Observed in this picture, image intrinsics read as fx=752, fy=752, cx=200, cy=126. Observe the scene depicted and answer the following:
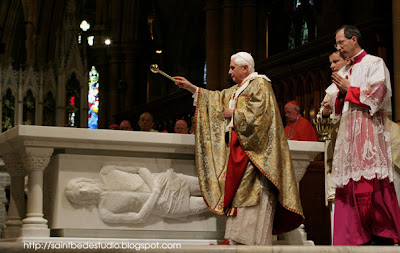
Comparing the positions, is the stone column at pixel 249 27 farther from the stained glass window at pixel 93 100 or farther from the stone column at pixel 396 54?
the stained glass window at pixel 93 100

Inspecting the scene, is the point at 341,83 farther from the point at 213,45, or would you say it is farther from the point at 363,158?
the point at 213,45

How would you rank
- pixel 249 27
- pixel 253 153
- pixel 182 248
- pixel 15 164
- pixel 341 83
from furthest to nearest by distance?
pixel 249 27 < pixel 15 164 < pixel 253 153 < pixel 341 83 < pixel 182 248

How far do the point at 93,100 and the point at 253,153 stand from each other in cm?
1661

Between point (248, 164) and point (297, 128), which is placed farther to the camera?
point (297, 128)

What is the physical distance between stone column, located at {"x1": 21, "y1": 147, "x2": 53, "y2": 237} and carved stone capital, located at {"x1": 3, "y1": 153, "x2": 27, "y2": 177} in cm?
41

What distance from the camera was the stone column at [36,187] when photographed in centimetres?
553

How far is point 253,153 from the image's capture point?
5617mm

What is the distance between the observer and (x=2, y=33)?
19.8 m

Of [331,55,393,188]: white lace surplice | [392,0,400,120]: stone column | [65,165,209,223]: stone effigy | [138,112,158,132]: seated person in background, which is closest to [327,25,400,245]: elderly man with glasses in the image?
[331,55,393,188]: white lace surplice

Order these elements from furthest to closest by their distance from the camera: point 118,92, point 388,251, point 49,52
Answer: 1. point 118,92
2. point 49,52
3. point 388,251

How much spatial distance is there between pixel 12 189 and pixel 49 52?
12.3 metres

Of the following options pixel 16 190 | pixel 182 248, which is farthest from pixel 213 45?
pixel 182 248

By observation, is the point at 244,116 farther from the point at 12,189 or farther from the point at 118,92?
the point at 118,92

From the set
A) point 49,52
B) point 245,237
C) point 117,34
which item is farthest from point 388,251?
point 117,34
